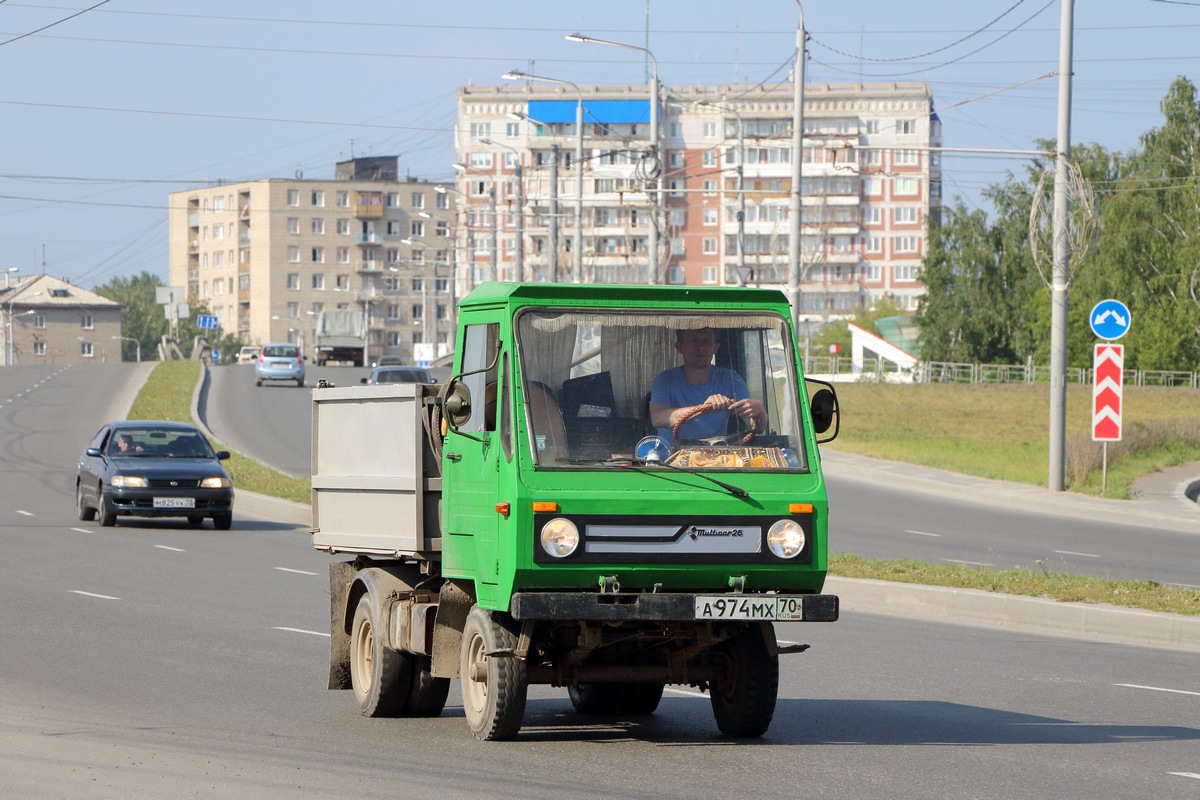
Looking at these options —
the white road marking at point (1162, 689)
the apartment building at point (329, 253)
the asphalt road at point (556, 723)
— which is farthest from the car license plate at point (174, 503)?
the apartment building at point (329, 253)

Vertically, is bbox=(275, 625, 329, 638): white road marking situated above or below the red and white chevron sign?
below

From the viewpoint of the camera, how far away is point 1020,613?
15.9 metres

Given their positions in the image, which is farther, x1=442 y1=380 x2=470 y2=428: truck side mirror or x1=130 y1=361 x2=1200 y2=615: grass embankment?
x1=130 y1=361 x2=1200 y2=615: grass embankment

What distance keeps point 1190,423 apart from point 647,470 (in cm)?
4122

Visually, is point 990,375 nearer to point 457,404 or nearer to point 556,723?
point 556,723

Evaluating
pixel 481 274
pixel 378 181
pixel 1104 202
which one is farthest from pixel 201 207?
pixel 1104 202

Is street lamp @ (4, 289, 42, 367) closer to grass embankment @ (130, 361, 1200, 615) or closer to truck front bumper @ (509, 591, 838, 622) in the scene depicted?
grass embankment @ (130, 361, 1200, 615)

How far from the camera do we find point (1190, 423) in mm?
47156

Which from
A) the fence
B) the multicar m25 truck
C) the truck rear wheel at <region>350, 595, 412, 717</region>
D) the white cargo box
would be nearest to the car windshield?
the white cargo box

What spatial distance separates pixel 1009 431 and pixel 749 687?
1799 inches

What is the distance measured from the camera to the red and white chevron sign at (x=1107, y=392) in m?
30.1

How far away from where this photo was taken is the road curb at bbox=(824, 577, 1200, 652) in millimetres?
14713

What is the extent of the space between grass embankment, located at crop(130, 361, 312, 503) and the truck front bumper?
A: 1545 centimetres

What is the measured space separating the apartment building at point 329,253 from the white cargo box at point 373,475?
159 meters
